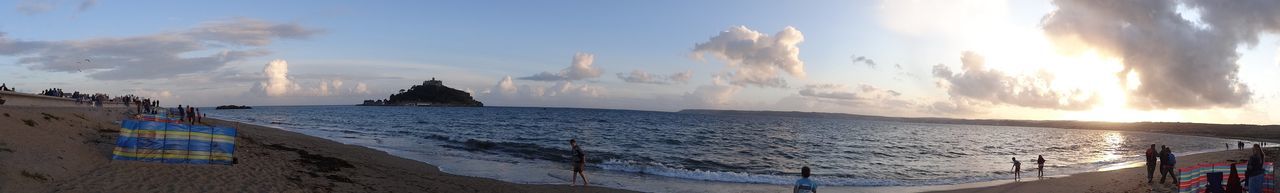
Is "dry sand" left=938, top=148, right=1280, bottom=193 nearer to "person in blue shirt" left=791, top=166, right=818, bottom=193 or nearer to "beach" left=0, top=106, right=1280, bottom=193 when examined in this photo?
"beach" left=0, top=106, right=1280, bottom=193

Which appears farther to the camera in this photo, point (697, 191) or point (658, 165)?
point (658, 165)

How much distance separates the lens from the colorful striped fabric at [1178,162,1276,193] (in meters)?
12.1

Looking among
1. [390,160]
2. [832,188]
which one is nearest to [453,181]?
[390,160]

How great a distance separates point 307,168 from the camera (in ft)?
60.3

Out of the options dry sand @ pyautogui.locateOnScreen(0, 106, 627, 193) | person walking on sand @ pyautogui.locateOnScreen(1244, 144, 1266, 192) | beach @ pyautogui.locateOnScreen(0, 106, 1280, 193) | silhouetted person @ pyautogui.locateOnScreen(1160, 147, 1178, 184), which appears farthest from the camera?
silhouetted person @ pyautogui.locateOnScreen(1160, 147, 1178, 184)

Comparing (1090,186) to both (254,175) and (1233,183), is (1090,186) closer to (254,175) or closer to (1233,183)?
(1233,183)

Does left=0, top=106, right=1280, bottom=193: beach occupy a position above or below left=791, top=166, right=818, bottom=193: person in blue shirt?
below

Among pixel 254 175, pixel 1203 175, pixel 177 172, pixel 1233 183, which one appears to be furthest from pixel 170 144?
pixel 1203 175

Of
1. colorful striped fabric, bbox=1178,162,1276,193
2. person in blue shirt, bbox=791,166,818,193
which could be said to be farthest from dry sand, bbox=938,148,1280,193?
person in blue shirt, bbox=791,166,818,193

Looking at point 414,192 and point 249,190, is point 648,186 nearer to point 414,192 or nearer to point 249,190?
point 414,192

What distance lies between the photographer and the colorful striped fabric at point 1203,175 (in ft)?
39.5

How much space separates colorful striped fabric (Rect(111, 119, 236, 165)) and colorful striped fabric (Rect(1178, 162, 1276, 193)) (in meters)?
22.5

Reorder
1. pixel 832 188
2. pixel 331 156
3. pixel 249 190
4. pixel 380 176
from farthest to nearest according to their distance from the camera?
pixel 331 156
pixel 832 188
pixel 380 176
pixel 249 190

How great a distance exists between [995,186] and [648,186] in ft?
42.6
